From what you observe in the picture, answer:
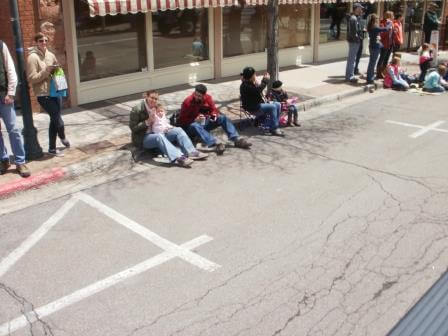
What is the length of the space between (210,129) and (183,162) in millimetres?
1299

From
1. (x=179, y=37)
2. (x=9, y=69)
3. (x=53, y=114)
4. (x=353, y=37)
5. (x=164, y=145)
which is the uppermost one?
(x=179, y=37)

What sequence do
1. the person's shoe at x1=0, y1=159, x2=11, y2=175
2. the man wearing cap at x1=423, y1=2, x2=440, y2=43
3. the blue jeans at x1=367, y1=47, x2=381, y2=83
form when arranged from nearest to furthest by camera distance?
the person's shoe at x1=0, y1=159, x2=11, y2=175 < the blue jeans at x1=367, y1=47, x2=381, y2=83 < the man wearing cap at x1=423, y1=2, x2=440, y2=43

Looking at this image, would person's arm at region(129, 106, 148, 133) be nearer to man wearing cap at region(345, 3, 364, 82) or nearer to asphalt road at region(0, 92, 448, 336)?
asphalt road at region(0, 92, 448, 336)

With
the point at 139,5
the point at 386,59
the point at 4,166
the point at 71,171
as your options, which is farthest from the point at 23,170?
the point at 386,59

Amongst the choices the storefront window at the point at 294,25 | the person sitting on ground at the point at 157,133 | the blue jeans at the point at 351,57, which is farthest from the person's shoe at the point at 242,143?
the storefront window at the point at 294,25

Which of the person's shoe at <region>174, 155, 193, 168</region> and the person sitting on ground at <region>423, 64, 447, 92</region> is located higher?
the person sitting on ground at <region>423, 64, 447, 92</region>

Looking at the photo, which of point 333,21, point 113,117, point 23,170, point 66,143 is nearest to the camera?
point 23,170

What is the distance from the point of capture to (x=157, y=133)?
316 inches

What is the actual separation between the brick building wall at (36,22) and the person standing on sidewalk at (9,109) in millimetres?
2489

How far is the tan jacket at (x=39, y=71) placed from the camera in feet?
24.0

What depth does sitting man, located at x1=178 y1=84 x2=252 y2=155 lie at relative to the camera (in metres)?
8.49

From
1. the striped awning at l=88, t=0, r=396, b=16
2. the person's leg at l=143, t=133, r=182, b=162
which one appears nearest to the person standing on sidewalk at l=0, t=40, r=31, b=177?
the person's leg at l=143, t=133, r=182, b=162

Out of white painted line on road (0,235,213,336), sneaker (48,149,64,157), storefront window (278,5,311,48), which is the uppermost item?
storefront window (278,5,311,48)

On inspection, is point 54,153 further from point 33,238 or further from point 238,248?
point 238,248
